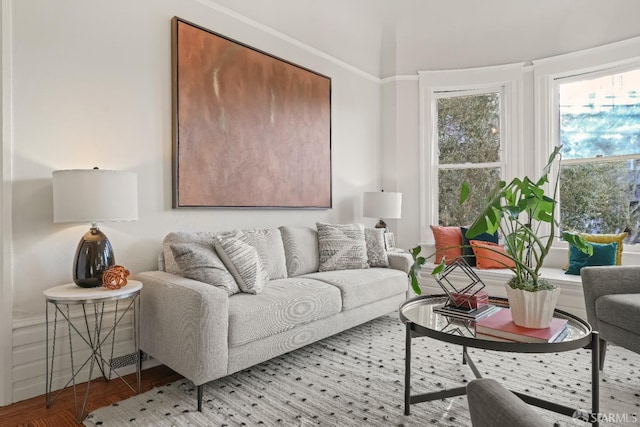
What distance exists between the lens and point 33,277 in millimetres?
2219

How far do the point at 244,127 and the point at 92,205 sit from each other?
1496 mm

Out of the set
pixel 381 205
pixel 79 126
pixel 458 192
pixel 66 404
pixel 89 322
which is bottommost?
pixel 66 404

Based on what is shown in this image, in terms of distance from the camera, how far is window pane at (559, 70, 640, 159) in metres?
3.76

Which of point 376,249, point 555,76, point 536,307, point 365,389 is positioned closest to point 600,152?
point 555,76

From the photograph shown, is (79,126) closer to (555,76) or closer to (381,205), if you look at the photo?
(381,205)

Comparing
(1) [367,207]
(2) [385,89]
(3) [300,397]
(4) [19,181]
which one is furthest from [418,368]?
(2) [385,89]

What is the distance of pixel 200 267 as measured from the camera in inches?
92.7

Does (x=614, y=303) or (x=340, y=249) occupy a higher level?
(x=340, y=249)

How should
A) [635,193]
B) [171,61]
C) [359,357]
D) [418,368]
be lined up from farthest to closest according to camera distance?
1. [635,193]
2. [171,61]
3. [359,357]
4. [418,368]

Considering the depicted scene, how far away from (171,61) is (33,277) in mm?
1650

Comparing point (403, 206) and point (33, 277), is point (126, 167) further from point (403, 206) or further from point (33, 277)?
point (403, 206)

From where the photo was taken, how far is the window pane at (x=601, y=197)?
3.76 meters

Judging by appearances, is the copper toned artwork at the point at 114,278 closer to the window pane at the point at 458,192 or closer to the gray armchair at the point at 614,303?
the gray armchair at the point at 614,303

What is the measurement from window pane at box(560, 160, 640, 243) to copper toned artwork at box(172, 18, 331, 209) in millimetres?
2466
